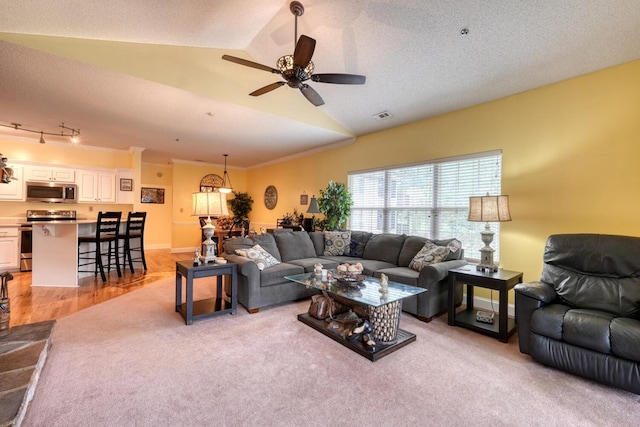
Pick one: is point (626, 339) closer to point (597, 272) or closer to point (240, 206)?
point (597, 272)

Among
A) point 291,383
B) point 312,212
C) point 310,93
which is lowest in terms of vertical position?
point 291,383

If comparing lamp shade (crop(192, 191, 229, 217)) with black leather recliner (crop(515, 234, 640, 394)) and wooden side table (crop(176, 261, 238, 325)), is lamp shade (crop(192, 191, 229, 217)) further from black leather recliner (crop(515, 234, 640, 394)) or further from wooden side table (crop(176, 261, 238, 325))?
black leather recliner (crop(515, 234, 640, 394))

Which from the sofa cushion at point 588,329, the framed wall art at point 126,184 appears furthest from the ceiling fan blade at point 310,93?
the framed wall art at point 126,184

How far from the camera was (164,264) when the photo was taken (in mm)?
6250

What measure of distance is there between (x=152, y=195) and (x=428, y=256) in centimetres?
793

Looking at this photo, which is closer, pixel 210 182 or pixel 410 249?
pixel 410 249

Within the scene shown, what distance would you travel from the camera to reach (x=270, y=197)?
823 cm

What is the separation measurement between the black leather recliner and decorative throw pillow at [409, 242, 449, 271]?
3.41 ft

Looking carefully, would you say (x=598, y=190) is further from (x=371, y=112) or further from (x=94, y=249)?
(x=94, y=249)

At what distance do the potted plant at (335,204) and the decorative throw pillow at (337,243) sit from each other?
60cm

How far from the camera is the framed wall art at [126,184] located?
21.9 feet

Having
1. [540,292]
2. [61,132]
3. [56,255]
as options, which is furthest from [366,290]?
[61,132]

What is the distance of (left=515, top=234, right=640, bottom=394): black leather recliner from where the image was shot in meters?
1.96

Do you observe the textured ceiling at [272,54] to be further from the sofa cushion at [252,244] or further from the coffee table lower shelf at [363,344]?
A: the coffee table lower shelf at [363,344]
